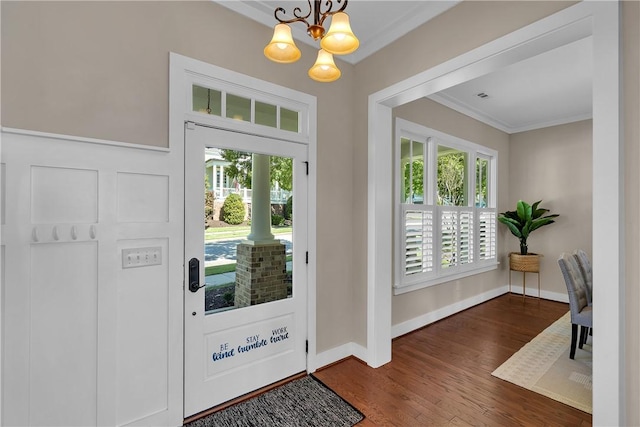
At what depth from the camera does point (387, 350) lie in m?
2.88

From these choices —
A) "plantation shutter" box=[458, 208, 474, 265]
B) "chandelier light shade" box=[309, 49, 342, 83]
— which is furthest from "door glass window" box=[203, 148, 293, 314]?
"plantation shutter" box=[458, 208, 474, 265]

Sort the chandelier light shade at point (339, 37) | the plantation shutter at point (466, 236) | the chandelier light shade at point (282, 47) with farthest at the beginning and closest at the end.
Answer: the plantation shutter at point (466, 236) → the chandelier light shade at point (282, 47) → the chandelier light shade at point (339, 37)

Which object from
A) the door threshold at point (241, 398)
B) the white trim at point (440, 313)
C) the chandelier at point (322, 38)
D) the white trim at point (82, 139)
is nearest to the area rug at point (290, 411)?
the door threshold at point (241, 398)

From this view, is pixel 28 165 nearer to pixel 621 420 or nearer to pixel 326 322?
pixel 326 322

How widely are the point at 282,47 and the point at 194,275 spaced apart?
1550 mm

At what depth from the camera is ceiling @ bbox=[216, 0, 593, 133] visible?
7.66 ft

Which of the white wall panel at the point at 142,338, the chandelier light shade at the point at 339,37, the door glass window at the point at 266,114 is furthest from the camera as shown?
the door glass window at the point at 266,114

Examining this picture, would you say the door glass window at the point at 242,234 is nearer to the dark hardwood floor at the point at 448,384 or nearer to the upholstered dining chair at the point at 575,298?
the dark hardwood floor at the point at 448,384

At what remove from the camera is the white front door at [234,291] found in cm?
209

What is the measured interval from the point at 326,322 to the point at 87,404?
5.80 ft

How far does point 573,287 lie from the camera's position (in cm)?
276

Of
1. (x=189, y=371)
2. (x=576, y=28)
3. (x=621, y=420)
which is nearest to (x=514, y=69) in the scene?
(x=576, y=28)

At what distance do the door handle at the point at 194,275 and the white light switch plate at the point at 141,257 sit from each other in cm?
21

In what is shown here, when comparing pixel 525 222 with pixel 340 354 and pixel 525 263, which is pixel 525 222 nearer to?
pixel 525 263
